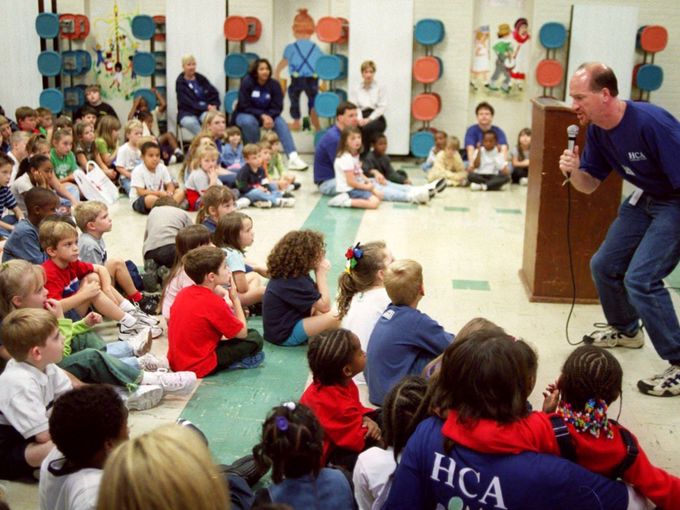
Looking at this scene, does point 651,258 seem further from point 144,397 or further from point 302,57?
point 302,57

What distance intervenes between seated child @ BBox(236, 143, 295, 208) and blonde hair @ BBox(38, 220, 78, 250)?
→ 3.88 m

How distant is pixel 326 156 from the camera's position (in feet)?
29.4

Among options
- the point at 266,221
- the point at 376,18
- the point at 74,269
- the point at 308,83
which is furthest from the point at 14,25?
the point at 74,269

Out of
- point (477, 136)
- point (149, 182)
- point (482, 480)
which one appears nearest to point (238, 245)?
point (482, 480)

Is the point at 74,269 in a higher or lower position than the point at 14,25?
lower

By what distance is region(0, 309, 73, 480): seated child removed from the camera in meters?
3.18

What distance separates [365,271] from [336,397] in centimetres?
117

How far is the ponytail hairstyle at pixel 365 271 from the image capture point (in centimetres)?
425

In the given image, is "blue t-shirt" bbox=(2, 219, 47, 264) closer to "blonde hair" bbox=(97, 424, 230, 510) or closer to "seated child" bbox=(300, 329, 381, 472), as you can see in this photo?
"seated child" bbox=(300, 329, 381, 472)

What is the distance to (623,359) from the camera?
4520 mm

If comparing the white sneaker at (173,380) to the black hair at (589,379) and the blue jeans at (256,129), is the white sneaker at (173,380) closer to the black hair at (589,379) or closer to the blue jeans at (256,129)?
the black hair at (589,379)

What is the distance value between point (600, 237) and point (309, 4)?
718 centimetres

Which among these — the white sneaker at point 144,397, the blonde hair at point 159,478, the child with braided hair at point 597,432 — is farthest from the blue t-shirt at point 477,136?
the blonde hair at point 159,478

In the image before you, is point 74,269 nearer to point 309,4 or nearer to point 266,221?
Answer: point 266,221
